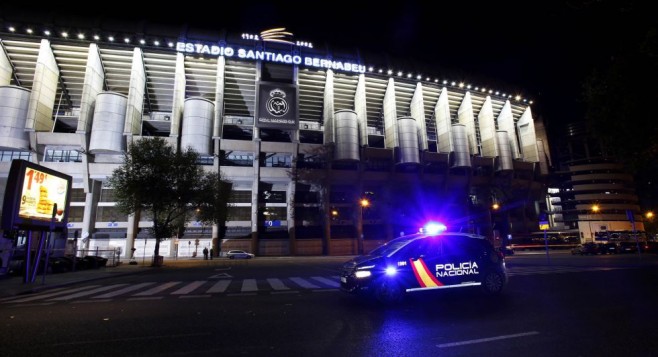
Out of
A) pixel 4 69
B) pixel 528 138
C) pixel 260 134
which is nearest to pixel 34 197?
pixel 260 134

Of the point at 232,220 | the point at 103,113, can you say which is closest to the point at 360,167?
the point at 232,220

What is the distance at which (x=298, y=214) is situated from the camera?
1975 inches

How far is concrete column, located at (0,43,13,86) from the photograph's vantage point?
43438 mm

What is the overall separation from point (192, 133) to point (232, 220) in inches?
559

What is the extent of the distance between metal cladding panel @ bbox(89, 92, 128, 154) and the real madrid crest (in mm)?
21144

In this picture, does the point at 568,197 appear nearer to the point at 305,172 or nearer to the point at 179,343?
the point at 305,172

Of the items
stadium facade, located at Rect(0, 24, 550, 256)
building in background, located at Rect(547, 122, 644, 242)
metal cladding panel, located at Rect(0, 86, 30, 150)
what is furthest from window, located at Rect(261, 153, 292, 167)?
building in background, located at Rect(547, 122, 644, 242)

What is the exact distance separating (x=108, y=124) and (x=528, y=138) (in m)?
78.9

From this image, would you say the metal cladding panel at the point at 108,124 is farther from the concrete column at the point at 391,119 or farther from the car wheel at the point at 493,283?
the car wheel at the point at 493,283

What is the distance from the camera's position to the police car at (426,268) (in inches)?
297

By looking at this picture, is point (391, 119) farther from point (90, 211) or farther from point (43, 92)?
point (43, 92)

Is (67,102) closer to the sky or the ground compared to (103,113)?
closer to the sky

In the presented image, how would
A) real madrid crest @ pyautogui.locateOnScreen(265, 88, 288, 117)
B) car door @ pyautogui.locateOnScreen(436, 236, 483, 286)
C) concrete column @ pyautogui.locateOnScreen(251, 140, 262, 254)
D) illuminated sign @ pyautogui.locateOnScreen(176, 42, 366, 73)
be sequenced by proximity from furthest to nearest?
real madrid crest @ pyautogui.locateOnScreen(265, 88, 288, 117)
illuminated sign @ pyautogui.locateOnScreen(176, 42, 366, 73)
concrete column @ pyautogui.locateOnScreen(251, 140, 262, 254)
car door @ pyautogui.locateOnScreen(436, 236, 483, 286)

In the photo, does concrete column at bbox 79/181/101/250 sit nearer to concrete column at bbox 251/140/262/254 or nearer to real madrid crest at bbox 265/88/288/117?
concrete column at bbox 251/140/262/254
